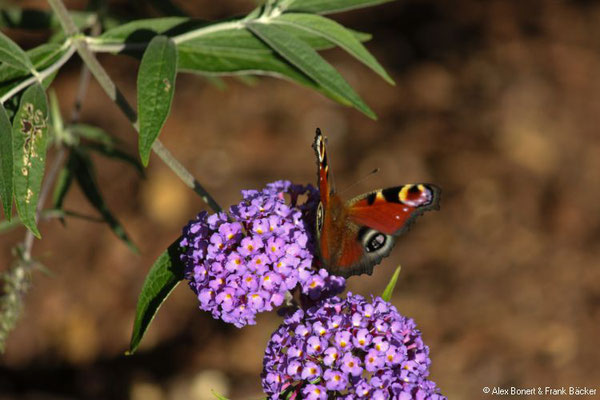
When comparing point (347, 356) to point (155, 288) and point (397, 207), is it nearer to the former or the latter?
point (397, 207)

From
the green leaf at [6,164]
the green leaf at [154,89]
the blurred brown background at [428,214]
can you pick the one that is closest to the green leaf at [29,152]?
the green leaf at [6,164]

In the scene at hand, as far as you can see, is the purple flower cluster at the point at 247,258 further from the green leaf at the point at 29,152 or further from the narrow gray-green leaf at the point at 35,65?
the narrow gray-green leaf at the point at 35,65

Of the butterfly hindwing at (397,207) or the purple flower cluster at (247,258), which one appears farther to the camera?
the butterfly hindwing at (397,207)

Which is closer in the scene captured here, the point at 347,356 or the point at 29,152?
the point at 347,356

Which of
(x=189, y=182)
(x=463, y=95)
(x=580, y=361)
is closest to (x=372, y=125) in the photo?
(x=463, y=95)

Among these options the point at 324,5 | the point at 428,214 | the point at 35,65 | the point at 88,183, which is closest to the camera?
the point at 35,65

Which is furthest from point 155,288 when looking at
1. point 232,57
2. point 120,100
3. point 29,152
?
point 232,57

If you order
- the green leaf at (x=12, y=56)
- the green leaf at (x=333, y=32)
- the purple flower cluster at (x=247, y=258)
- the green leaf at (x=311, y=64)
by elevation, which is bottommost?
the purple flower cluster at (x=247, y=258)
